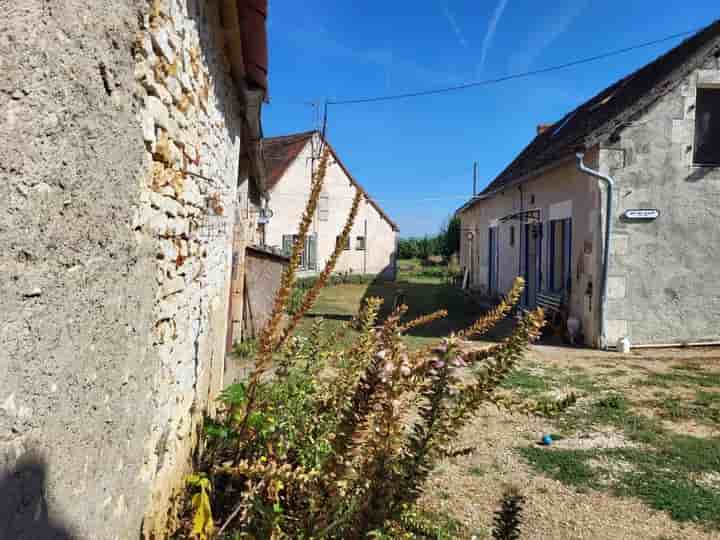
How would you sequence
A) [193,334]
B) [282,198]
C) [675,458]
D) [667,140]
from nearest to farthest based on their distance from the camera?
1. [193,334]
2. [675,458]
3. [667,140]
4. [282,198]

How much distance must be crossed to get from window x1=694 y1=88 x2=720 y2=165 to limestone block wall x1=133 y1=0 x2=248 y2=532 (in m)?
8.46

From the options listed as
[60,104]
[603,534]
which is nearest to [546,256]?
[603,534]

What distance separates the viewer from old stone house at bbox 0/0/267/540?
3.47ft

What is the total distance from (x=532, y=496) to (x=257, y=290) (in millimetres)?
6095

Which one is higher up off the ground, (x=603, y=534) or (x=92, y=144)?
(x=92, y=144)

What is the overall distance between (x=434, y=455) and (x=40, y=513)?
1027 mm

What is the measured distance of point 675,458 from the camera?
4422 millimetres

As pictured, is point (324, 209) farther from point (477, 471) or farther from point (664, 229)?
point (477, 471)

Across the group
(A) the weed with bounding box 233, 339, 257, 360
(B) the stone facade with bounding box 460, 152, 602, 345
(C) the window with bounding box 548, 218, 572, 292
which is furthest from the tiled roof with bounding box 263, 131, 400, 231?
(A) the weed with bounding box 233, 339, 257, 360

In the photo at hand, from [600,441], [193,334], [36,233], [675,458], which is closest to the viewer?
[36,233]

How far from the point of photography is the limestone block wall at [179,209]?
1971 mm

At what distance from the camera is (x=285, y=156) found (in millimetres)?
22562

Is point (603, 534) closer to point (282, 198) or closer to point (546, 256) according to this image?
point (546, 256)

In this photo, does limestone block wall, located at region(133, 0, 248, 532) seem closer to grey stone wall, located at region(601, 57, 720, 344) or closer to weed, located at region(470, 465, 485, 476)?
weed, located at region(470, 465, 485, 476)
